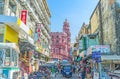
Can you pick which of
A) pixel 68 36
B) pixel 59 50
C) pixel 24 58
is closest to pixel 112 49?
pixel 24 58

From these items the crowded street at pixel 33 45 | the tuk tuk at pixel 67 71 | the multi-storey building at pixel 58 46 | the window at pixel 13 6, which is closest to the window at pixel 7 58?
the crowded street at pixel 33 45

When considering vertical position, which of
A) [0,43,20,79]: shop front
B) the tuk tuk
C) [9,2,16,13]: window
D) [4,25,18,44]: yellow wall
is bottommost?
the tuk tuk

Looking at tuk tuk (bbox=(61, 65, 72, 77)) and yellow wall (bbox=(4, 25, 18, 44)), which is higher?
yellow wall (bbox=(4, 25, 18, 44))

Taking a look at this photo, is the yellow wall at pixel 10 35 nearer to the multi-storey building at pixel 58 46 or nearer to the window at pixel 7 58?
the window at pixel 7 58

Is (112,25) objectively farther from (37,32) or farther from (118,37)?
(37,32)

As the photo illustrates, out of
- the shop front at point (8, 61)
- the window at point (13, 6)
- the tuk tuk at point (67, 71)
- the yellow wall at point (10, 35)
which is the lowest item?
the tuk tuk at point (67, 71)

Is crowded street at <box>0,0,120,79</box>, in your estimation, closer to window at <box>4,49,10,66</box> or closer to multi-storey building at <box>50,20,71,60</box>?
window at <box>4,49,10,66</box>

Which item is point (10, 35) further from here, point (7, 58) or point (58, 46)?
point (58, 46)

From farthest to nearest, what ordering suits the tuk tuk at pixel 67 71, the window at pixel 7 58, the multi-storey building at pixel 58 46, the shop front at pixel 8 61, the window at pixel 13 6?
1. the multi-storey building at pixel 58 46
2. the tuk tuk at pixel 67 71
3. the window at pixel 13 6
4. the window at pixel 7 58
5. the shop front at pixel 8 61

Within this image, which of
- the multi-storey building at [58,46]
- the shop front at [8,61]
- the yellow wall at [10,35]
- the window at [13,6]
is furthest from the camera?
the multi-storey building at [58,46]

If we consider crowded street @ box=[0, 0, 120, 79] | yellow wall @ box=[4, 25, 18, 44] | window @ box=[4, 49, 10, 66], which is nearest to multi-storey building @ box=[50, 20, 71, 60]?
crowded street @ box=[0, 0, 120, 79]

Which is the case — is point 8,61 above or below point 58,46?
below

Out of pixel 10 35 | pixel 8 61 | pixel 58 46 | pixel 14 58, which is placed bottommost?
pixel 8 61

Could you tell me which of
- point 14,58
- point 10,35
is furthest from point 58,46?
point 14,58
